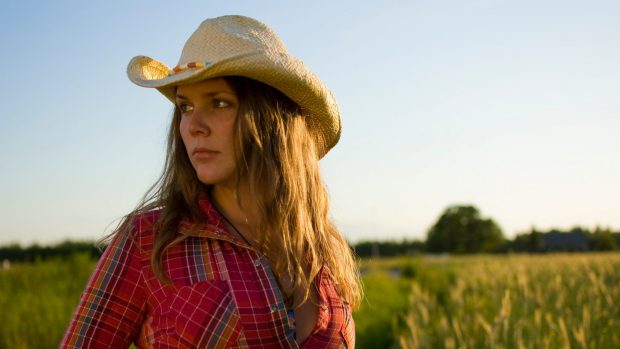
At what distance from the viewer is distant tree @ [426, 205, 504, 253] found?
7444 cm

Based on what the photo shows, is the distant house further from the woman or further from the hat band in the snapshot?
the hat band

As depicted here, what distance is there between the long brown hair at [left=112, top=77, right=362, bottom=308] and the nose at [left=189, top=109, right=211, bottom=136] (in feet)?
0.26

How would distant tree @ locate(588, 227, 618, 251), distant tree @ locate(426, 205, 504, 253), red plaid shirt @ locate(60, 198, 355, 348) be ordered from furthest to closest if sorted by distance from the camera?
distant tree @ locate(426, 205, 504, 253), distant tree @ locate(588, 227, 618, 251), red plaid shirt @ locate(60, 198, 355, 348)

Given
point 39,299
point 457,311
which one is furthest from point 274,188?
point 39,299

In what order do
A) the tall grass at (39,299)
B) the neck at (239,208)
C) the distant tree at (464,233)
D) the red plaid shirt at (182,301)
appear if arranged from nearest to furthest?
the red plaid shirt at (182,301) < the neck at (239,208) < the tall grass at (39,299) < the distant tree at (464,233)

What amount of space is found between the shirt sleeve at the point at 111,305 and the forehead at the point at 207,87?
42cm

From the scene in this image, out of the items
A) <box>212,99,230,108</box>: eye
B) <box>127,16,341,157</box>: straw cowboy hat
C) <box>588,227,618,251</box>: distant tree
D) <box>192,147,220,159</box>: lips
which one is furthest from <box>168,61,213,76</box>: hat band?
<box>588,227,618,251</box>: distant tree

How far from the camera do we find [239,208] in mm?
1877

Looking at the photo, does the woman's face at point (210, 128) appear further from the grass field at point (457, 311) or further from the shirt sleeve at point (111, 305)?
the grass field at point (457, 311)

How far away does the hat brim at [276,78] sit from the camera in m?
1.78

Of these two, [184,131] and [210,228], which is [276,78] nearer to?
[184,131]

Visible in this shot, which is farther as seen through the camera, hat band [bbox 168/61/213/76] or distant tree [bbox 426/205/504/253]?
distant tree [bbox 426/205/504/253]

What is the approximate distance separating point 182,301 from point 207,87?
56cm

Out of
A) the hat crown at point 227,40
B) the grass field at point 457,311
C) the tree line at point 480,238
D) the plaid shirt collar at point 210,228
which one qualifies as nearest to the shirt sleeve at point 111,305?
the plaid shirt collar at point 210,228
